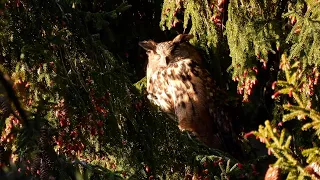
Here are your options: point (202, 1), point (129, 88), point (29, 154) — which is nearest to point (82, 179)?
point (29, 154)

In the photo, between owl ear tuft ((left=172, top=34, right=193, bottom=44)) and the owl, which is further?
the owl

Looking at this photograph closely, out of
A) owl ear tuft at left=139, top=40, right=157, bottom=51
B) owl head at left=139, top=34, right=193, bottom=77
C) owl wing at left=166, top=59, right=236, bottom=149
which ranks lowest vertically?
owl wing at left=166, top=59, right=236, bottom=149

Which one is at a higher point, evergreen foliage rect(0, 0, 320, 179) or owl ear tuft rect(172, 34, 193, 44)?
owl ear tuft rect(172, 34, 193, 44)

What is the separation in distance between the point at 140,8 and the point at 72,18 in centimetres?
201

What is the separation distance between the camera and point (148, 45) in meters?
4.39

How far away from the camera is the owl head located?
4.38 m

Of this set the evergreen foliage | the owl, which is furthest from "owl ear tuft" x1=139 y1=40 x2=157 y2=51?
the evergreen foliage

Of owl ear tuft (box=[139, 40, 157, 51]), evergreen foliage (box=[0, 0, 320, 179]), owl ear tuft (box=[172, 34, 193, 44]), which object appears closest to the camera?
evergreen foliage (box=[0, 0, 320, 179])

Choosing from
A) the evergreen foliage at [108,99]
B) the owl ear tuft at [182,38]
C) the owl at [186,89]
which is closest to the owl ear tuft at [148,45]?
the owl at [186,89]

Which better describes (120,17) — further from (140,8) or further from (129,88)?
(129,88)

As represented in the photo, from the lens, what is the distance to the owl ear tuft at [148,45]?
4367mm

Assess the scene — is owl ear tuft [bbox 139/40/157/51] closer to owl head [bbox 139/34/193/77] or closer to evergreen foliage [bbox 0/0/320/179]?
owl head [bbox 139/34/193/77]

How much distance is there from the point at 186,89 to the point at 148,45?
434 millimetres

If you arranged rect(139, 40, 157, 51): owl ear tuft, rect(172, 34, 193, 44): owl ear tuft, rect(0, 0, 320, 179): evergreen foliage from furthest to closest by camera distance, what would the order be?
rect(139, 40, 157, 51): owl ear tuft
rect(172, 34, 193, 44): owl ear tuft
rect(0, 0, 320, 179): evergreen foliage
